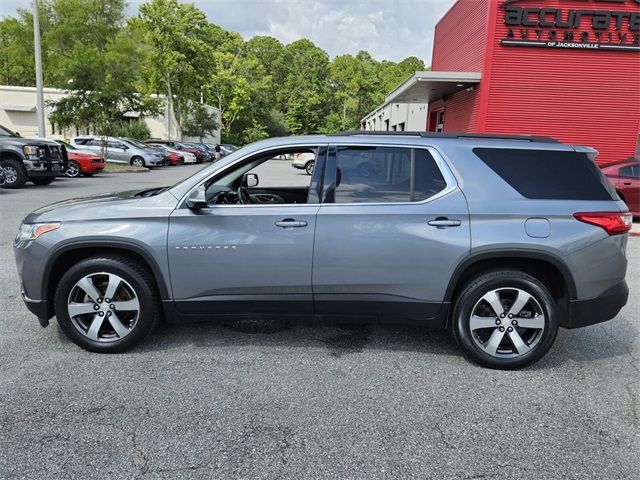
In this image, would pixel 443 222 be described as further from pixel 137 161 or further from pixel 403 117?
pixel 403 117

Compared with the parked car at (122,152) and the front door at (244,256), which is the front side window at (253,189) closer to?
the front door at (244,256)

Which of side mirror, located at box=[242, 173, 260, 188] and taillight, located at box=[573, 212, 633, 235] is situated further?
side mirror, located at box=[242, 173, 260, 188]

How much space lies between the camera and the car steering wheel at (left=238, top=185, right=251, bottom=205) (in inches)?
184

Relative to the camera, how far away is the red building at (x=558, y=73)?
16.1 m

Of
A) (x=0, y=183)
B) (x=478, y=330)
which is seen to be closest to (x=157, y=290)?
(x=478, y=330)

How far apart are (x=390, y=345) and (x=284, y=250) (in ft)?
4.17

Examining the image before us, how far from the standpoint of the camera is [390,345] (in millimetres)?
4297

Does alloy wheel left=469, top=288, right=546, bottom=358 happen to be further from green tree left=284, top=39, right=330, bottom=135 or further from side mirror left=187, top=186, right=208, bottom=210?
green tree left=284, top=39, right=330, bottom=135

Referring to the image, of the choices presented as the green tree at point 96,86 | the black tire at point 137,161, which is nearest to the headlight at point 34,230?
the green tree at point 96,86

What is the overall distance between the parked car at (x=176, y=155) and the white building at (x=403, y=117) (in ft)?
45.4

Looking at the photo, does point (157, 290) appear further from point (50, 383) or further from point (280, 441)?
point (280, 441)

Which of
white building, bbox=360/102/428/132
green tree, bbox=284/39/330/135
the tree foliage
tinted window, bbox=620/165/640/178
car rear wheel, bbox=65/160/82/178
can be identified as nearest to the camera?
tinted window, bbox=620/165/640/178

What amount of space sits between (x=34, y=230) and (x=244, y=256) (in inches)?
63.7

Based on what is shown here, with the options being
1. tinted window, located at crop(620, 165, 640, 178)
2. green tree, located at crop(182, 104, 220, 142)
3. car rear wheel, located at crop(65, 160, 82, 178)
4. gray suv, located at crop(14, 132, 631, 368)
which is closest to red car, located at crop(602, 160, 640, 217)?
tinted window, located at crop(620, 165, 640, 178)
